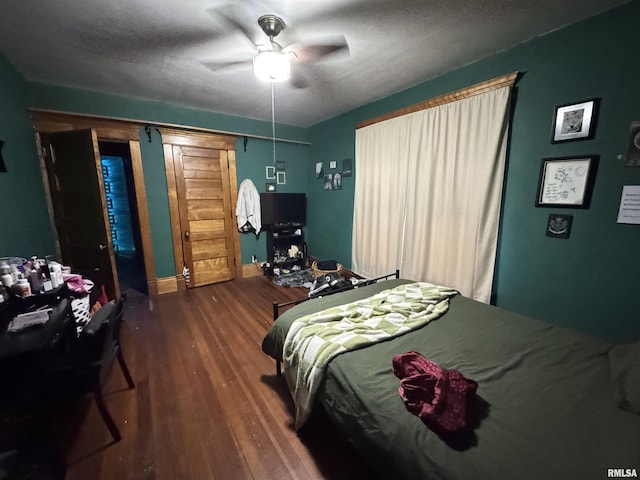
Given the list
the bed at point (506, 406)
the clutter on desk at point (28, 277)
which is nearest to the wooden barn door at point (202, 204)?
the clutter on desk at point (28, 277)

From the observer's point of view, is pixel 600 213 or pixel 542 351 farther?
pixel 600 213

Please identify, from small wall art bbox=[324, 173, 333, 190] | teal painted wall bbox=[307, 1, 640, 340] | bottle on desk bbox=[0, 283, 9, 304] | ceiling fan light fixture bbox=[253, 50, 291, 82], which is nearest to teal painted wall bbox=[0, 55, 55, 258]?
bottle on desk bbox=[0, 283, 9, 304]

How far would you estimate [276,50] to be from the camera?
72.9 inches

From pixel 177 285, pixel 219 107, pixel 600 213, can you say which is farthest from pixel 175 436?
pixel 219 107

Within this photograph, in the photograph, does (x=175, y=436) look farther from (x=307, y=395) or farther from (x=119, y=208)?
(x=119, y=208)

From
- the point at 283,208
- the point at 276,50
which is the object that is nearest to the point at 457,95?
the point at 276,50

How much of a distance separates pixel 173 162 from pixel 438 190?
3456mm

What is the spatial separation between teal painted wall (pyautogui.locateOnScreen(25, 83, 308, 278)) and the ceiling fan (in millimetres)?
1803

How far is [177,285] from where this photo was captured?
3.77 meters

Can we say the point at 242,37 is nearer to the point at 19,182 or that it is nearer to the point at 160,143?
the point at 160,143

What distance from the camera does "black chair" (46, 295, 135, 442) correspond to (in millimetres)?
1374

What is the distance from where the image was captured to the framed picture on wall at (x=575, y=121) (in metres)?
1.77

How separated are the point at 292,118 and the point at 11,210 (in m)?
3.37

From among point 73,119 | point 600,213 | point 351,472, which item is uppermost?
point 73,119
